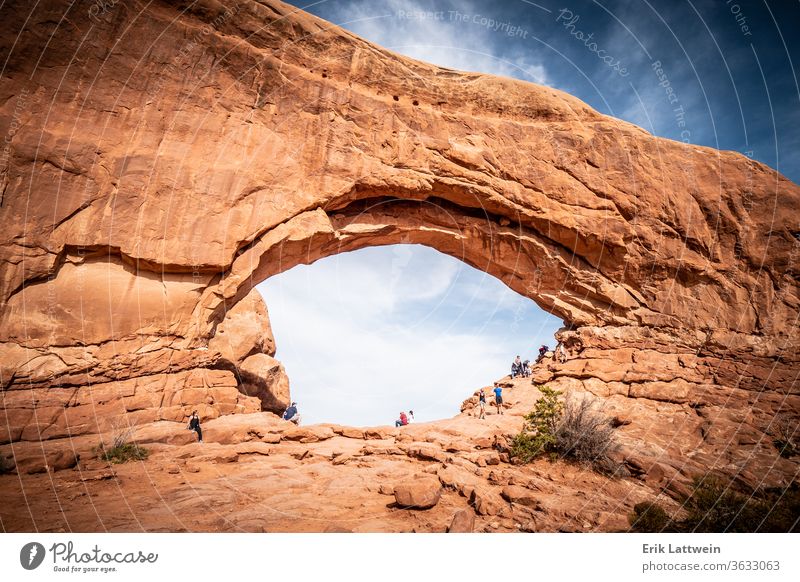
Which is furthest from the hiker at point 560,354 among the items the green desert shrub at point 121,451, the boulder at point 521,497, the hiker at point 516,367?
the green desert shrub at point 121,451

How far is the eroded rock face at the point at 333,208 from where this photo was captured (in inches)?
460

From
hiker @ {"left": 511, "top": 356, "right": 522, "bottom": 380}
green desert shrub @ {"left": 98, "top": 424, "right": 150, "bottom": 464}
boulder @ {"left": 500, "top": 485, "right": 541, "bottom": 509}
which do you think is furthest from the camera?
hiker @ {"left": 511, "top": 356, "right": 522, "bottom": 380}

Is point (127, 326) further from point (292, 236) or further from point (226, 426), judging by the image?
point (292, 236)

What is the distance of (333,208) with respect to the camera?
16625 millimetres

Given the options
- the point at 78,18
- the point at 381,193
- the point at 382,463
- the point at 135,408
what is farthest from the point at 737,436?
the point at 78,18

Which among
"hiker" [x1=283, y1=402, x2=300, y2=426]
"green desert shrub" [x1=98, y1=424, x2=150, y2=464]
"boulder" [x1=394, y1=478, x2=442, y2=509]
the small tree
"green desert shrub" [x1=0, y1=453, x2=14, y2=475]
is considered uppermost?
the small tree

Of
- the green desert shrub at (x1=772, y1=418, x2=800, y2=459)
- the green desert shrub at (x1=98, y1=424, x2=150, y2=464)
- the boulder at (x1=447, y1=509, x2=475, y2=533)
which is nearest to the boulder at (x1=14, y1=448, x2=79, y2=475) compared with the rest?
the green desert shrub at (x1=98, y1=424, x2=150, y2=464)

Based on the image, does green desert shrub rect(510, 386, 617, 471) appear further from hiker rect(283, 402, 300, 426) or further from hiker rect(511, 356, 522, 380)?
hiker rect(283, 402, 300, 426)

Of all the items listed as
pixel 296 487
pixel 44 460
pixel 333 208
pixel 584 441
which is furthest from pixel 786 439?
pixel 44 460

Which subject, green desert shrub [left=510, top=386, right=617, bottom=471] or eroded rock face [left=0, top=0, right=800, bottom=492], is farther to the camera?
eroded rock face [left=0, top=0, right=800, bottom=492]

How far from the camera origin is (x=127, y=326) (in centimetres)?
1216
